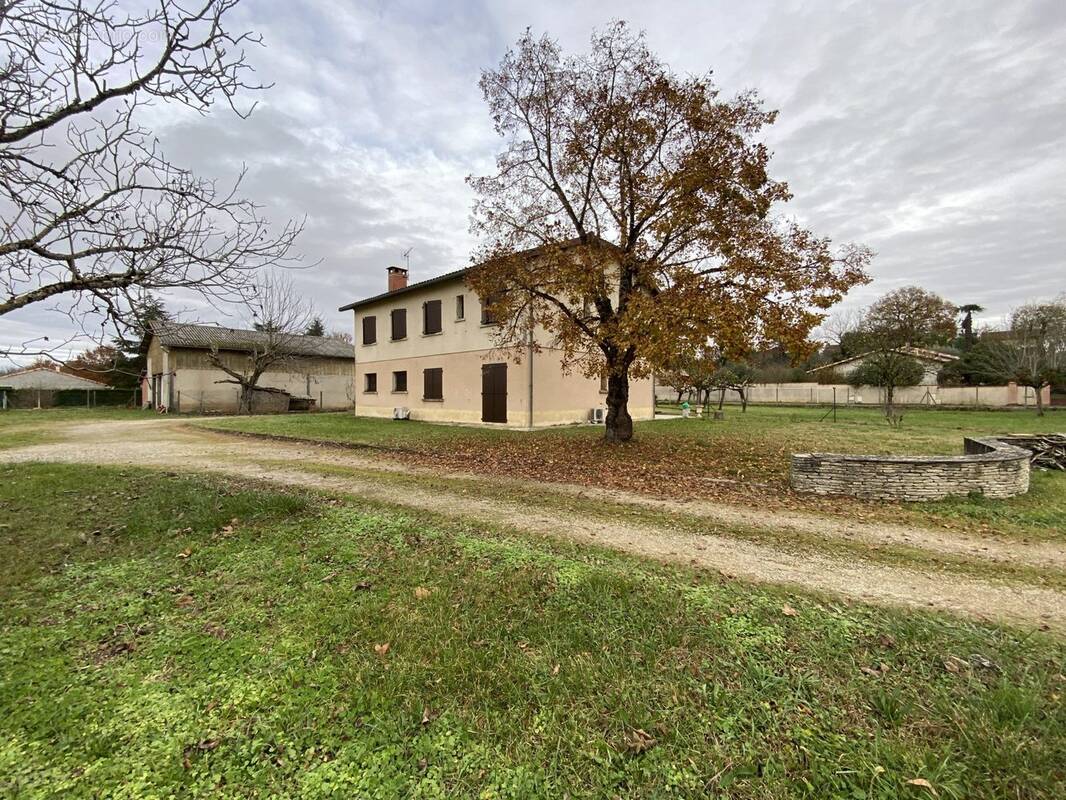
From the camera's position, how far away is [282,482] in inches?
301

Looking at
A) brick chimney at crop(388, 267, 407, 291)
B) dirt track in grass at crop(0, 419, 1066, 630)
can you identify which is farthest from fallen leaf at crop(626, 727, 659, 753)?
brick chimney at crop(388, 267, 407, 291)

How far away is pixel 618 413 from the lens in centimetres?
1234

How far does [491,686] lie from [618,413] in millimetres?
10095

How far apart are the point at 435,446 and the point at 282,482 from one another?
15.8ft

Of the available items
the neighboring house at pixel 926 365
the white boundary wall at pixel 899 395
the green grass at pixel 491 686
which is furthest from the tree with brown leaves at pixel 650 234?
the neighboring house at pixel 926 365

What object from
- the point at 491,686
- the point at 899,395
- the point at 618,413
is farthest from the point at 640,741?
the point at 899,395

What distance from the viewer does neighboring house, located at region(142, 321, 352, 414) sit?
26766mm

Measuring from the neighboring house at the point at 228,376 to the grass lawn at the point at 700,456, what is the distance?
10.6 m

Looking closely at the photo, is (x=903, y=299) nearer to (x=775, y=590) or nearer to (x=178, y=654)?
(x=775, y=590)

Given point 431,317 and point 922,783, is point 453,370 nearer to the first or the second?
point 431,317

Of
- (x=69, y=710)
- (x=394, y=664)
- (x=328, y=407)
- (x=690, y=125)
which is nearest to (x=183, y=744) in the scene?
(x=69, y=710)

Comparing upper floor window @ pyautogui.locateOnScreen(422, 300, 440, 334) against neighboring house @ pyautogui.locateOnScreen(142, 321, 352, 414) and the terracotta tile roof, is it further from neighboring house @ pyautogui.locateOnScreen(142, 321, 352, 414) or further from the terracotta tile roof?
neighboring house @ pyautogui.locateOnScreen(142, 321, 352, 414)

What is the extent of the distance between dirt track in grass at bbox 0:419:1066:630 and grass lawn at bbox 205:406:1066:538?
725mm

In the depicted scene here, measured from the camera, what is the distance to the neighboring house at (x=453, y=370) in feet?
54.6
